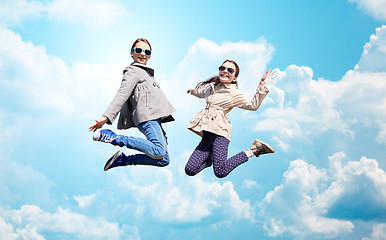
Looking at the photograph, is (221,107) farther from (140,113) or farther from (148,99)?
(140,113)

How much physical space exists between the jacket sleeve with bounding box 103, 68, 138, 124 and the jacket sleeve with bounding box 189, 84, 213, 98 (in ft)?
4.87

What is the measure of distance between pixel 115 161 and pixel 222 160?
1.87 m

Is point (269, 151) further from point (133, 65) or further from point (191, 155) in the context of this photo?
point (133, 65)

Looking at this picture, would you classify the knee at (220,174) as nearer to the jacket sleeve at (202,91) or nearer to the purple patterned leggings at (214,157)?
the purple patterned leggings at (214,157)

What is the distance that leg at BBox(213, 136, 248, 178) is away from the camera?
6.91 metres

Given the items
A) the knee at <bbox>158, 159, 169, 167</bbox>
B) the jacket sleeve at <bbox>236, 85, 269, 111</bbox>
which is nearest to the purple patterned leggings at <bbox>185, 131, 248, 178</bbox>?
the knee at <bbox>158, 159, 169, 167</bbox>

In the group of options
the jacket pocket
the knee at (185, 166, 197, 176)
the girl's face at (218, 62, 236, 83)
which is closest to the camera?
the jacket pocket

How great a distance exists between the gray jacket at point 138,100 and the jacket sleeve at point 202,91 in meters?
0.98

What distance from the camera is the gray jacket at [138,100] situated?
6.47m

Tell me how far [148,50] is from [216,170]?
2444 millimetres

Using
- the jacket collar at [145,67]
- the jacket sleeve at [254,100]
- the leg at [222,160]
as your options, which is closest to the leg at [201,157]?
the leg at [222,160]

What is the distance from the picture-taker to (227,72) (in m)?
7.29

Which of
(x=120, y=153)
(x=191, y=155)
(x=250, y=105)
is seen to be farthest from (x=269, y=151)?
(x=120, y=153)

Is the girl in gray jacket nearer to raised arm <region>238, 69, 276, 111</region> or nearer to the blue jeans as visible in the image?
the blue jeans
